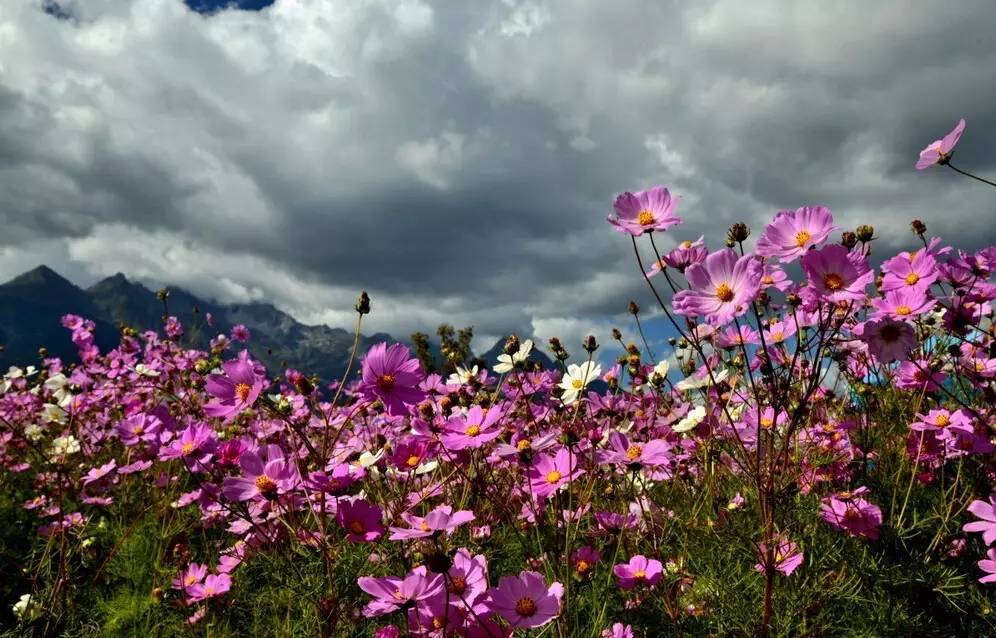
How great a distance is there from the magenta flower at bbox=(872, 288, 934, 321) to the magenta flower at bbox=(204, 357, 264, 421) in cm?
155

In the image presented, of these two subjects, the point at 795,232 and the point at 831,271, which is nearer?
the point at 831,271

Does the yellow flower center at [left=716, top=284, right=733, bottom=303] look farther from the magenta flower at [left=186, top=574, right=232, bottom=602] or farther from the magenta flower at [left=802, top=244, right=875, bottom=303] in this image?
the magenta flower at [left=186, top=574, right=232, bottom=602]

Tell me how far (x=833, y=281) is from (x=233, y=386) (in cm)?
150

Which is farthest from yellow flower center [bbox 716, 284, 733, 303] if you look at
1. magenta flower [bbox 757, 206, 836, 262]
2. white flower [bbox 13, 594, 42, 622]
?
white flower [bbox 13, 594, 42, 622]

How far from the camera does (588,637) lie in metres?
1.48

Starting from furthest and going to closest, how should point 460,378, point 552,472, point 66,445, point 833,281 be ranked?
point 66,445, point 460,378, point 552,472, point 833,281

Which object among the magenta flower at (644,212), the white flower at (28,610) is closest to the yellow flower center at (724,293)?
the magenta flower at (644,212)

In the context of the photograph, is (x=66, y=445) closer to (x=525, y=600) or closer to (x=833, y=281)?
(x=525, y=600)

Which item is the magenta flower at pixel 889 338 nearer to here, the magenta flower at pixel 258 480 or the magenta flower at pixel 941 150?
the magenta flower at pixel 941 150

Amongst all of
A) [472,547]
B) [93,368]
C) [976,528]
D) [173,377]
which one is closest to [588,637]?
[472,547]

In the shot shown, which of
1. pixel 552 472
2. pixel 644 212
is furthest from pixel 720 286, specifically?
pixel 552 472

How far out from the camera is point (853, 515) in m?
1.77

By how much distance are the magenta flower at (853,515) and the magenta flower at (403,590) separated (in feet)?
4.18

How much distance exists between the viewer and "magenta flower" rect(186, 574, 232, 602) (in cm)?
201
